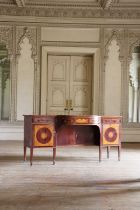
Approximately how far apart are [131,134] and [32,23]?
3.64 metres

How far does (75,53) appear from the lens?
909 cm

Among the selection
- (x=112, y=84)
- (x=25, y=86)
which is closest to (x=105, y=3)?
(x=112, y=84)

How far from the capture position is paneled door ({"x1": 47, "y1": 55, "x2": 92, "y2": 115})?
9.16 m

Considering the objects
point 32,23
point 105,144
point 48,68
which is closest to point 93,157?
point 105,144

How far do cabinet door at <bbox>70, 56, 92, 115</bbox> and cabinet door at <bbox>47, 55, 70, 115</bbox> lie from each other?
15 cm

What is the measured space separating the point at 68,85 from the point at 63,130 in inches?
136

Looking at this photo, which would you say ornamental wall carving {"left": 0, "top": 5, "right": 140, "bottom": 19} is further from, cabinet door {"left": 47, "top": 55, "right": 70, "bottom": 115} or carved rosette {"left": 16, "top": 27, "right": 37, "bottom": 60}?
cabinet door {"left": 47, "top": 55, "right": 70, "bottom": 115}

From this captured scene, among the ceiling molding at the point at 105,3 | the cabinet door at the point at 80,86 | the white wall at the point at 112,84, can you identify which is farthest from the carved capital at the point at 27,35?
the white wall at the point at 112,84

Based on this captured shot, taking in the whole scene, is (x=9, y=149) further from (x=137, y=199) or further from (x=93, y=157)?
(x=137, y=199)

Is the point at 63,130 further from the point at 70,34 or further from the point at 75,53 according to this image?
the point at 70,34

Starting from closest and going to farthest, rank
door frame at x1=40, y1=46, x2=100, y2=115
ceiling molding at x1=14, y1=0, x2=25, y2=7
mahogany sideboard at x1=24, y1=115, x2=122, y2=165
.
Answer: mahogany sideboard at x1=24, y1=115, x2=122, y2=165, ceiling molding at x1=14, y1=0, x2=25, y2=7, door frame at x1=40, y1=46, x2=100, y2=115

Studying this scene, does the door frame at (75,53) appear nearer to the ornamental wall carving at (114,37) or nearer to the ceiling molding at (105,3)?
the ornamental wall carving at (114,37)

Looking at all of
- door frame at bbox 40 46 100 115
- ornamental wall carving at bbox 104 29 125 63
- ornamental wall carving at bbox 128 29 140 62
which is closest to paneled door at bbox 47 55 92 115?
door frame at bbox 40 46 100 115

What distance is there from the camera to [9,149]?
7.10 m
